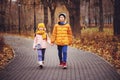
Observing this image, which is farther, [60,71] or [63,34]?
[63,34]

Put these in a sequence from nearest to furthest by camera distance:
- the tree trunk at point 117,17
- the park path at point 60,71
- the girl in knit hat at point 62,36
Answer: the park path at point 60,71 < the girl in knit hat at point 62,36 < the tree trunk at point 117,17

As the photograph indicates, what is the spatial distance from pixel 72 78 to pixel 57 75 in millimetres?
849

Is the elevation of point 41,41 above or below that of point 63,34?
below

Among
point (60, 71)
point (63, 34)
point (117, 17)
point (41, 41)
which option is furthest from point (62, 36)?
point (117, 17)

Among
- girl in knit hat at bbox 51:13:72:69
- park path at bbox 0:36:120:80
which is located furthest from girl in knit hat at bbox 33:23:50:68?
park path at bbox 0:36:120:80

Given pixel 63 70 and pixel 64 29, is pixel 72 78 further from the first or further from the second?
pixel 64 29

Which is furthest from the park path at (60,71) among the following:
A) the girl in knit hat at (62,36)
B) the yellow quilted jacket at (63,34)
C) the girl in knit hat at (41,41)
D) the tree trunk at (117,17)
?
the tree trunk at (117,17)

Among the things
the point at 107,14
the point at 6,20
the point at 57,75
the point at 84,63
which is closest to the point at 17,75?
the point at 57,75

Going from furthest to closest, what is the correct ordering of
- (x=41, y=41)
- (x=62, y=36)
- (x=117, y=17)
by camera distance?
(x=117, y=17)
(x=41, y=41)
(x=62, y=36)

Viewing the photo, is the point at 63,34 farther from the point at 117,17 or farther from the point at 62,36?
the point at 117,17

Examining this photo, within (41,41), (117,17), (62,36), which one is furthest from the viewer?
(117,17)

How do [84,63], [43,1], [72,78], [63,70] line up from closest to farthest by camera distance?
[72,78]
[63,70]
[84,63]
[43,1]

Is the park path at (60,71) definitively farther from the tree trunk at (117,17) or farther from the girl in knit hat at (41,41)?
the tree trunk at (117,17)

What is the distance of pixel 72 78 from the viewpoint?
35.9 ft
